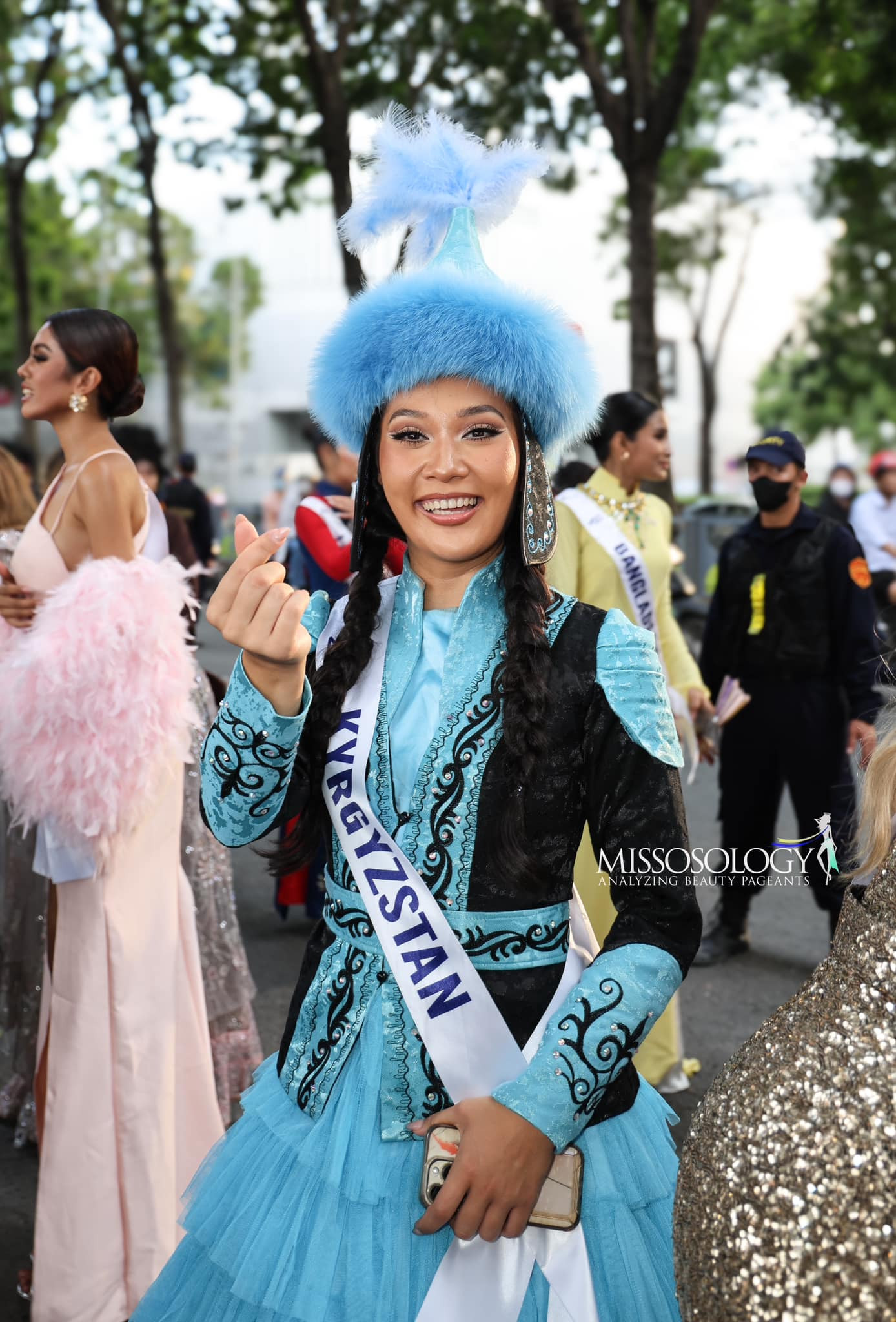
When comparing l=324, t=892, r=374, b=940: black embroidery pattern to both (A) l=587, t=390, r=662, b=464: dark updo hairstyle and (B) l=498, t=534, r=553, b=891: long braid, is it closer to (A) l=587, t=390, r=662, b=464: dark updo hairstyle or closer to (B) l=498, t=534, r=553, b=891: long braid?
(B) l=498, t=534, r=553, b=891: long braid

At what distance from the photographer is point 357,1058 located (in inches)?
71.1

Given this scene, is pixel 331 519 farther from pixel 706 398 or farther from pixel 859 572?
pixel 706 398

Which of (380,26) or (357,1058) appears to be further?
(380,26)

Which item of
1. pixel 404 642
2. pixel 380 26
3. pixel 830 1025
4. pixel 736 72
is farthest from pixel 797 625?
pixel 736 72

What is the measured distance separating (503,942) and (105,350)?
6.79 ft

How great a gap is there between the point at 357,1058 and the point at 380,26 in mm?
12640

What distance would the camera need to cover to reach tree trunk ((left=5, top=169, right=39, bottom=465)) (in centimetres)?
1753

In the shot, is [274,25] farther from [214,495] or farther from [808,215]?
[808,215]

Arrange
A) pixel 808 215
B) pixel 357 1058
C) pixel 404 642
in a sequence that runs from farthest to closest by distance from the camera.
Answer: pixel 808 215 → pixel 404 642 → pixel 357 1058

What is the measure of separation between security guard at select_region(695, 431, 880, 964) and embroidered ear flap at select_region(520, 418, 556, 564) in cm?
352

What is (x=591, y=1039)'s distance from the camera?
1.63 meters

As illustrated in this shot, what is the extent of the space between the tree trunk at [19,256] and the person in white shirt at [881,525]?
1113cm

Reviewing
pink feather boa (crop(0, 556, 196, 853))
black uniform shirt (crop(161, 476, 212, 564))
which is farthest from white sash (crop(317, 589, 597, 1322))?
black uniform shirt (crop(161, 476, 212, 564))

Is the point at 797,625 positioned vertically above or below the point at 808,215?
below
